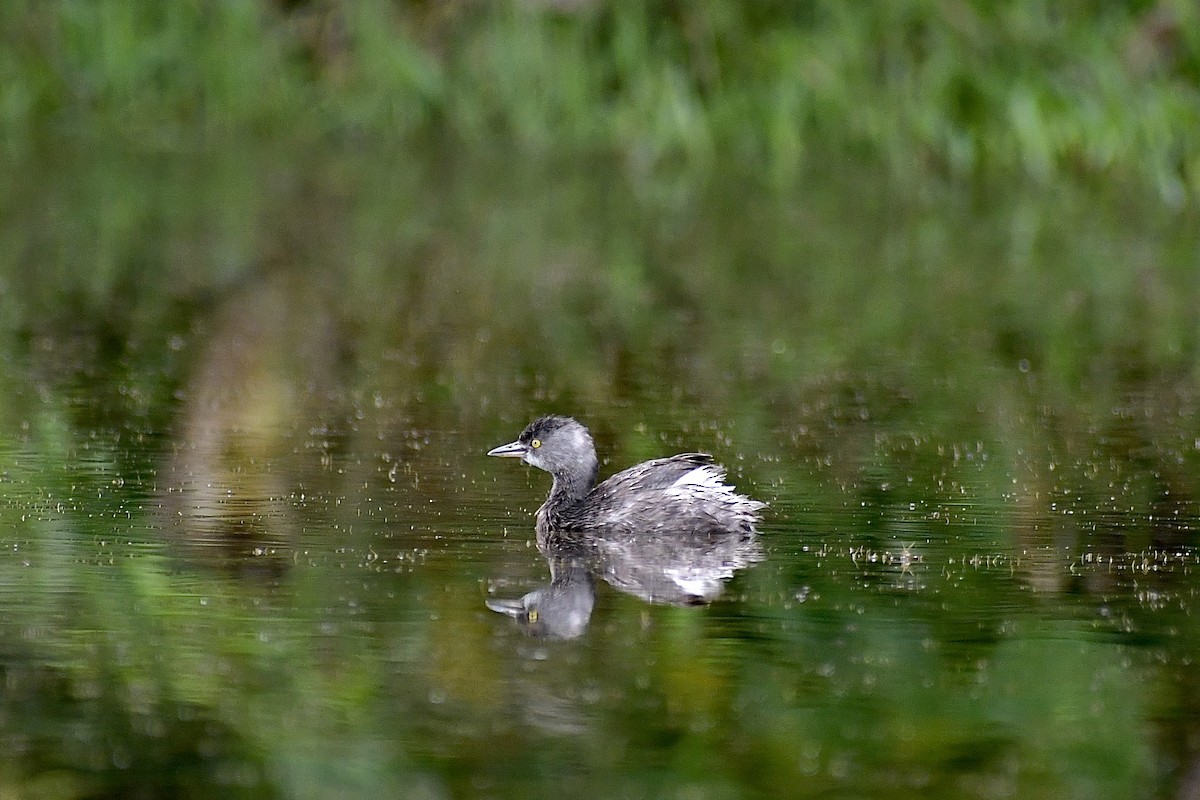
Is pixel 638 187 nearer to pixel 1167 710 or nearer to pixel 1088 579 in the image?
pixel 1088 579

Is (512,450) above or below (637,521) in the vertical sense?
above

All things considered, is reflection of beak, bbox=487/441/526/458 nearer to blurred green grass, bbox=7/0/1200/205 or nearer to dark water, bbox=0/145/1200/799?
dark water, bbox=0/145/1200/799

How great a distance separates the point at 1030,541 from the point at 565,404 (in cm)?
287

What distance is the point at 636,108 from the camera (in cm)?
1842

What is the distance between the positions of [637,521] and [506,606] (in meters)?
1.16

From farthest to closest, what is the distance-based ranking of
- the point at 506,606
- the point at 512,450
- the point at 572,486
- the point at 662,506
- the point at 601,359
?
the point at 601,359 < the point at 512,450 < the point at 572,486 < the point at 662,506 < the point at 506,606

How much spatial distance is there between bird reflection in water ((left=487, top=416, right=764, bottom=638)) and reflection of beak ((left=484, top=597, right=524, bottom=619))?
22cm

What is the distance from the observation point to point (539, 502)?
7520mm

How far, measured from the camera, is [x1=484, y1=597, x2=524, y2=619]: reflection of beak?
19.2ft

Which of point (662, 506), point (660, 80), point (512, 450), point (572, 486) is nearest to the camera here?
point (662, 506)

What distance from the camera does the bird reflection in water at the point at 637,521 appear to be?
643 centimetres

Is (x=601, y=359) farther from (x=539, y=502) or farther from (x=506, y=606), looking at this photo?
(x=506, y=606)


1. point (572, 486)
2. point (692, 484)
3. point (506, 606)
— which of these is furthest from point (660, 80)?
point (506, 606)

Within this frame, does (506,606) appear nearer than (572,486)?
Yes
